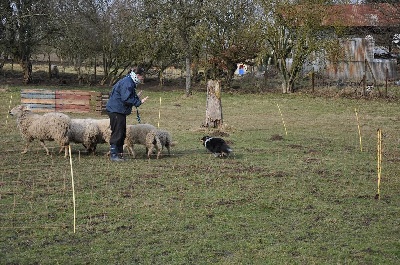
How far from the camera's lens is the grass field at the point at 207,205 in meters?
6.25

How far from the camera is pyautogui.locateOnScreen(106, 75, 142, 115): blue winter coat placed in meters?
11.5

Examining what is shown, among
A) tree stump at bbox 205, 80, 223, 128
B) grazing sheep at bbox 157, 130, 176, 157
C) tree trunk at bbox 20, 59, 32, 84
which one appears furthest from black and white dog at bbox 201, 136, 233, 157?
tree trunk at bbox 20, 59, 32, 84

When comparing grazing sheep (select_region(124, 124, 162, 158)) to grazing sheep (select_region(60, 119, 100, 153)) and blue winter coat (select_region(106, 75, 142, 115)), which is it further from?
grazing sheep (select_region(60, 119, 100, 153))

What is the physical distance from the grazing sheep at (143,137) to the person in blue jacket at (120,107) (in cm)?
33

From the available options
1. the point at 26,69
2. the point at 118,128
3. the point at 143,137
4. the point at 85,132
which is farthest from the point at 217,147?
the point at 26,69

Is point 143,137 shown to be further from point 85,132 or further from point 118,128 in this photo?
point 85,132

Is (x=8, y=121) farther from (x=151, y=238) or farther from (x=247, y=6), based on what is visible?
(x=247, y=6)

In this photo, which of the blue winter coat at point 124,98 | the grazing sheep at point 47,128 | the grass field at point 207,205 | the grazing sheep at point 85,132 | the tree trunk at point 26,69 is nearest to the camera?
the grass field at point 207,205

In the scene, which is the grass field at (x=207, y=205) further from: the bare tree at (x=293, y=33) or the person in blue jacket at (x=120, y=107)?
the bare tree at (x=293, y=33)

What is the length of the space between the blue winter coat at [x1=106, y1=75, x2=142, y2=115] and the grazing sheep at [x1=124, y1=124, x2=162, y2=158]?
1.59ft

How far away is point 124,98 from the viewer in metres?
11.5

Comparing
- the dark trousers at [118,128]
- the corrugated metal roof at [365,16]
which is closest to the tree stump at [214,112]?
the dark trousers at [118,128]

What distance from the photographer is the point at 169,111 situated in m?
22.9

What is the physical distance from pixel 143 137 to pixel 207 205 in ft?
13.5
